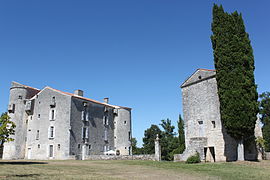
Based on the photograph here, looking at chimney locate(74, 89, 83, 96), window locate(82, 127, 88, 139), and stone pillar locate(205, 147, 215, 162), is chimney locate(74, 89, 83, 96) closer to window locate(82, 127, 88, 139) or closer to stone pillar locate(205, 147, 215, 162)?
window locate(82, 127, 88, 139)

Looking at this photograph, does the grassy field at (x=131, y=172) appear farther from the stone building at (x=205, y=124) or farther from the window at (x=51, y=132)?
the window at (x=51, y=132)

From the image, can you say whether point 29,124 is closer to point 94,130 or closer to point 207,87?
point 94,130

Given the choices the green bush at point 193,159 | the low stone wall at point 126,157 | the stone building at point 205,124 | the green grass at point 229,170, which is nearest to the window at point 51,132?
the low stone wall at point 126,157

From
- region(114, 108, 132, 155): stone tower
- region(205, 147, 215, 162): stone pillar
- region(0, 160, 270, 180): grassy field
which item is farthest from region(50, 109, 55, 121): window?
region(205, 147, 215, 162): stone pillar

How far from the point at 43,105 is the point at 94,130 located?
898 cm

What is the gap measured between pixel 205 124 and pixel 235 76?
666 centimetres

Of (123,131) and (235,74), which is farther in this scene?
(123,131)

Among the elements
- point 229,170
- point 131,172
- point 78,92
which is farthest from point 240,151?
point 78,92

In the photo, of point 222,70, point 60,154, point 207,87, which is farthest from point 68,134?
point 222,70

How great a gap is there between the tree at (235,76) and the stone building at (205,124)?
239 centimetres

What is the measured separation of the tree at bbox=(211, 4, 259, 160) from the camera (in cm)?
2316

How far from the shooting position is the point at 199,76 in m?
29.0

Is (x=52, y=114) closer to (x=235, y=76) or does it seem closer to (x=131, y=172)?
(x=131, y=172)

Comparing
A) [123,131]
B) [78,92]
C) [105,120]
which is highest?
[78,92]
